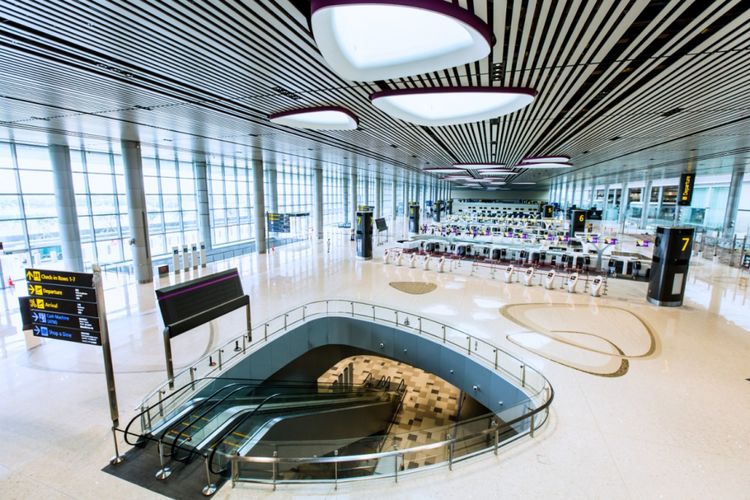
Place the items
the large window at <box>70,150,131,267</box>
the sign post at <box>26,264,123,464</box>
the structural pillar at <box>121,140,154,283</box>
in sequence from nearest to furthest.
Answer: the sign post at <box>26,264,123,464</box> → the structural pillar at <box>121,140,154,283</box> → the large window at <box>70,150,131,267</box>

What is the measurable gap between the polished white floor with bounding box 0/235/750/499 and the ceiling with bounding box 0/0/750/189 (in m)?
5.18

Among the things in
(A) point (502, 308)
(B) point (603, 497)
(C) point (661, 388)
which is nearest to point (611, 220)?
(A) point (502, 308)

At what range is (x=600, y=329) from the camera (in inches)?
376

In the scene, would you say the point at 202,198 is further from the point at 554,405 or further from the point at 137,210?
the point at 554,405

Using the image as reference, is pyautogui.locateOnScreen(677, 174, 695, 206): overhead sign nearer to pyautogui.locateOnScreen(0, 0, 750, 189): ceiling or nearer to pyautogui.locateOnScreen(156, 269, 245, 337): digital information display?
pyautogui.locateOnScreen(0, 0, 750, 189): ceiling

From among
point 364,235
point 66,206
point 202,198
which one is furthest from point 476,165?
point 66,206

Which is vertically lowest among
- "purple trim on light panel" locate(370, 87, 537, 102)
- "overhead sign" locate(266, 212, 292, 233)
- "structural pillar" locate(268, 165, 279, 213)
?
"overhead sign" locate(266, 212, 292, 233)

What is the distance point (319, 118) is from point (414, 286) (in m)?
7.76

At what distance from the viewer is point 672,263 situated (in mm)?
11289

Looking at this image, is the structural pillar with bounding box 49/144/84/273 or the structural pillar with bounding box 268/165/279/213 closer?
the structural pillar with bounding box 49/144/84/273

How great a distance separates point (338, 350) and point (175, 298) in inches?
366

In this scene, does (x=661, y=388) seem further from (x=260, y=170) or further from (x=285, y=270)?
(x=260, y=170)

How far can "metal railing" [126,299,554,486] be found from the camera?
4.25m

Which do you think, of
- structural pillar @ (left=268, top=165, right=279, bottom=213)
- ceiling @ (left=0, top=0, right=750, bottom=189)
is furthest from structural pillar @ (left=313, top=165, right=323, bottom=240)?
ceiling @ (left=0, top=0, right=750, bottom=189)
